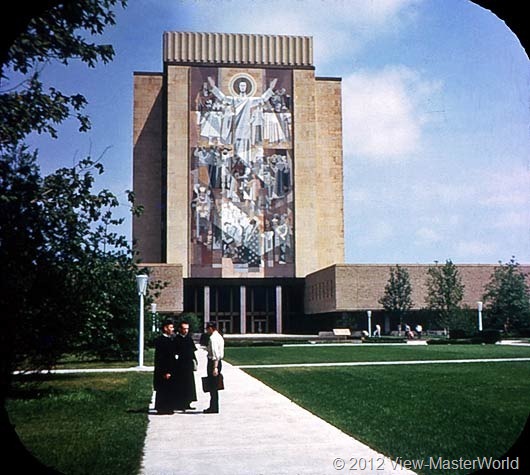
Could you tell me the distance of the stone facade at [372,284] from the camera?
70188mm

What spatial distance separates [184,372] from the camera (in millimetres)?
13484

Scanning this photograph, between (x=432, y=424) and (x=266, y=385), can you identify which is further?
(x=266, y=385)

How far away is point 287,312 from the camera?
85.6 meters

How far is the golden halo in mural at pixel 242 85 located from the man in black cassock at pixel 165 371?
70432 mm

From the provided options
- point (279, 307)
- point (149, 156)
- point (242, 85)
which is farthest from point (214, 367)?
point (149, 156)

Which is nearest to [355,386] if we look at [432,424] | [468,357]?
[432,424]

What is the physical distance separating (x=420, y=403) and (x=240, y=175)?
224ft

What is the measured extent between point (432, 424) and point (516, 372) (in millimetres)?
10885

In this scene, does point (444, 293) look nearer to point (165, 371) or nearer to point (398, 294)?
point (398, 294)

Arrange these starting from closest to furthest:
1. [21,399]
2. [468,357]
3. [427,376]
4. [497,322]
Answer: [21,399] → [427,376] → [468,357] → [497,322]

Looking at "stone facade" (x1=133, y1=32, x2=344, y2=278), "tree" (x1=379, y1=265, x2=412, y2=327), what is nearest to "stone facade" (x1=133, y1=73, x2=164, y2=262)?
"stone facade" (x1=133, y1=32, x2=344, y2=278)

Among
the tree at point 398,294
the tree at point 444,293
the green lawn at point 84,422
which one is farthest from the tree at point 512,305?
the green lawn at point 84,422

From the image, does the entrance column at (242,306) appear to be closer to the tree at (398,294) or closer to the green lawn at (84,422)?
the tree at (398,294)

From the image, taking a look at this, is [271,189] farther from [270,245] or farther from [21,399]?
[21,399]
